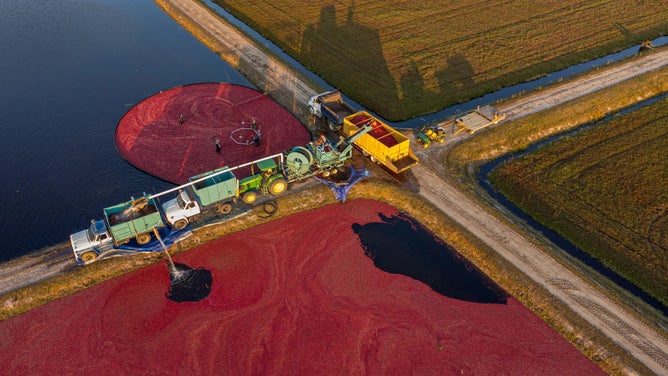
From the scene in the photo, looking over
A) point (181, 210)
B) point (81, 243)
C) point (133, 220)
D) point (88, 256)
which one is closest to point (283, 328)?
point (181, 210)

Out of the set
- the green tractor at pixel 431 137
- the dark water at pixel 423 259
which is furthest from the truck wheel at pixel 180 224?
the green tractor at pixel 431 137

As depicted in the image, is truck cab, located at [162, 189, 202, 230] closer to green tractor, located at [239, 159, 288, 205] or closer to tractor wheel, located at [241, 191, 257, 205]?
tractor wheel, located at [241, 191, 257, 205]

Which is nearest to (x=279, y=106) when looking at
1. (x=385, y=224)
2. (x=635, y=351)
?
(x=385, y=224)

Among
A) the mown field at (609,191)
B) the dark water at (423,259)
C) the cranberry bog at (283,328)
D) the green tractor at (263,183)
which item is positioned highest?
the green tractor at (263,183)

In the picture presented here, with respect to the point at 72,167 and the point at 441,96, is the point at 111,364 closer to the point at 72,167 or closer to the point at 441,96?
the point at 72,167

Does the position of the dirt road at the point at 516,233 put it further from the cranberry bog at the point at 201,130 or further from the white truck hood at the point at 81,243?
the cranberry bog at the point at 201,130

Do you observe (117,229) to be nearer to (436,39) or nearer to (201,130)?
(201,130)
